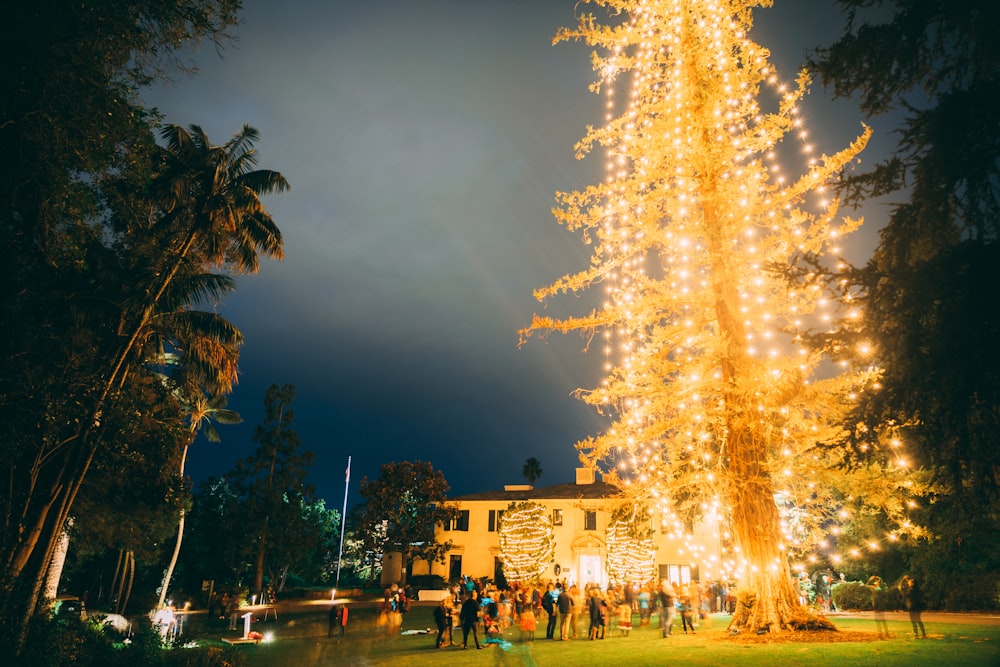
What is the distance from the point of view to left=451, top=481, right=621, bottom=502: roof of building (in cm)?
4388

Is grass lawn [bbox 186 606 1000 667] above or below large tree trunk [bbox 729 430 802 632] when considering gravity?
below

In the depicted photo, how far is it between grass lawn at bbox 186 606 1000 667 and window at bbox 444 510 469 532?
2654 centimetres

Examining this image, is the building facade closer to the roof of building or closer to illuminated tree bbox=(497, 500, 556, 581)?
the roof of building

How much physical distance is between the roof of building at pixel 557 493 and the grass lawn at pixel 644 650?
23.4 m

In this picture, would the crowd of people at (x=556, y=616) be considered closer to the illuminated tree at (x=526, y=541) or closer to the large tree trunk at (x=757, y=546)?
the large tree trunk at (x=757, y=546)

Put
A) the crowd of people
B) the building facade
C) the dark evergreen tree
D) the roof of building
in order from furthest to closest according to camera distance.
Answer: the roof of building < the building facade < the crowd of people < the dark evergreen tree

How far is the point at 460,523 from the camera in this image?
154ft

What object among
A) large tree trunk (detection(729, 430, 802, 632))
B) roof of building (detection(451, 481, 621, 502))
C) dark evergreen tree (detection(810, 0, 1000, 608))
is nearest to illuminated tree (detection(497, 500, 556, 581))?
roof of building (detection(451, 481, 621, 502))

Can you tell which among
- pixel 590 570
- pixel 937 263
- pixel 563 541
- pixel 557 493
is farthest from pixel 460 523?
pixel 937 263

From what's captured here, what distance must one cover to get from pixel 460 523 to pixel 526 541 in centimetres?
1642

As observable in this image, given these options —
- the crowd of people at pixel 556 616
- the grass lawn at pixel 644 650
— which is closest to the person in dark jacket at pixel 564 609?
the crowd of people at pixel 556 616

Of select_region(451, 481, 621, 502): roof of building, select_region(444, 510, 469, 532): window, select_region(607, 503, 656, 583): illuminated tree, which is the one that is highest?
select_region(451, 481, 621, 502): roof of building

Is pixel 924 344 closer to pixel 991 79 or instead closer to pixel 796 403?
pixel 991 79

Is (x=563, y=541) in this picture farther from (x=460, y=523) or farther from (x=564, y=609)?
(x=564, y=609)
